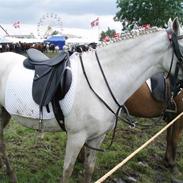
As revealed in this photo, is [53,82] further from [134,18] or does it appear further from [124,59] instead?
[134,18]

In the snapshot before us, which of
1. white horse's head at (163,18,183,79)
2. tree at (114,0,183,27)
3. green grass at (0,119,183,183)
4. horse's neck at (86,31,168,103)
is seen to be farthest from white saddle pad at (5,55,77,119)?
tree at (114,0,183,27)

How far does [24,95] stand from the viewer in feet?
15.2

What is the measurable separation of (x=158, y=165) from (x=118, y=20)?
32809 millimetres

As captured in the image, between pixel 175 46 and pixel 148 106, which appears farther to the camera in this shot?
pixel 148 106

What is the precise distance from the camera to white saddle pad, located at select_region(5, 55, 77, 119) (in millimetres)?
4316

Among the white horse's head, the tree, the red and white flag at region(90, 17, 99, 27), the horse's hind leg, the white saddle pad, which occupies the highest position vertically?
the white horse's head

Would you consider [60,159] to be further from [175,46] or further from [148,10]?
[148,10]

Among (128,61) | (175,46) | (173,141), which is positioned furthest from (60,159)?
(175,46)

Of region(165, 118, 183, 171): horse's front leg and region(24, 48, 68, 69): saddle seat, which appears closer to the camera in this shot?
region(24, 48, 68, 69): saddle seat

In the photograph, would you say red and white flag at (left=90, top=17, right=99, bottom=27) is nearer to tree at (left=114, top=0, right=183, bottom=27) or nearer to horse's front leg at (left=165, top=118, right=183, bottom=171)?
tree at (left=114, top=0, right=183, bottom=27)

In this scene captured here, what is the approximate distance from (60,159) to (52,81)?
213 cm

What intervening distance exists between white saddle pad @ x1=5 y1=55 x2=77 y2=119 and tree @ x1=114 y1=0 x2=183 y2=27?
31626 mm

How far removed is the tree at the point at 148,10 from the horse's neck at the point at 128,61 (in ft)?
104

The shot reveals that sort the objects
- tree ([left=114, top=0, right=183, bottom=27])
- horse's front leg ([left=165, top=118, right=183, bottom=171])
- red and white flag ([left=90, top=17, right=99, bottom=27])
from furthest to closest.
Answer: red and white flag ([left=90, top=17, right=99, bottom=27])
tree ([left=114, top=0, right=183, bottom=27])
horse's front leg ([left=165, top=118, right=183, bottom=171])
